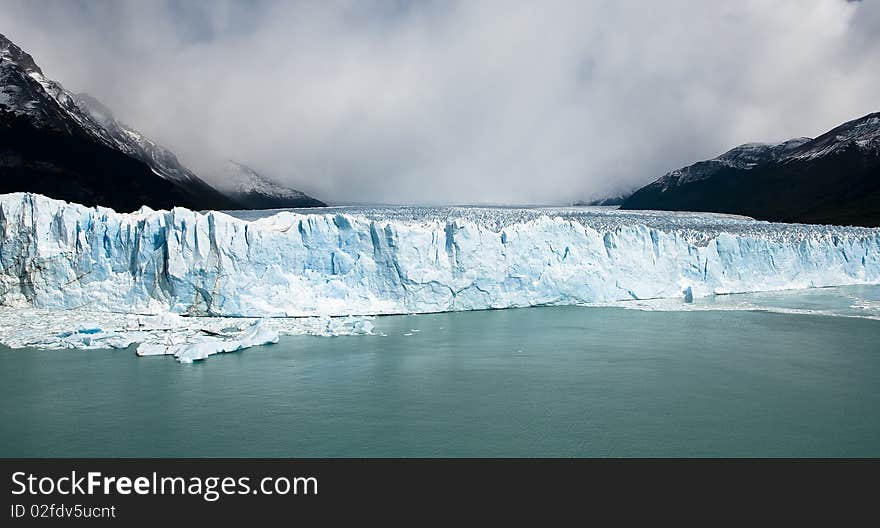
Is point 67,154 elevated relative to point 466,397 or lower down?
elevated

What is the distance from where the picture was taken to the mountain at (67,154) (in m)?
37.1

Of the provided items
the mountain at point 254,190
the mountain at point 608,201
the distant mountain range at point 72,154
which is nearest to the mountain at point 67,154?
the distant mountain range at point 72,154

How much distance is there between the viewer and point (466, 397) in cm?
704

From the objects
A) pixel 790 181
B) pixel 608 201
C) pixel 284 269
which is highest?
pixel 790 181

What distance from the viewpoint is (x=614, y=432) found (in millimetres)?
5883

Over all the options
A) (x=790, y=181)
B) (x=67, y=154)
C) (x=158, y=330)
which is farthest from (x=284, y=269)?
(x=790, y=181)

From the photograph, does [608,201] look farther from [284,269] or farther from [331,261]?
[284,269]

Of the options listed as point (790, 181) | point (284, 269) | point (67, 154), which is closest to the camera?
point (284, 269)

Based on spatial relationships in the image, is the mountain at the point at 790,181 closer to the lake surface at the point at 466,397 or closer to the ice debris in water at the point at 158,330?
the lake surface at the point at 466,397

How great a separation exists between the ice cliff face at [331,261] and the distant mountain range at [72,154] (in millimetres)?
27907

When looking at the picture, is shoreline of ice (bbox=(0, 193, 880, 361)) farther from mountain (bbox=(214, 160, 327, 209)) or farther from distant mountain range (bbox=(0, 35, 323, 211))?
mountain (bbox=(214, 160, 327, 209))

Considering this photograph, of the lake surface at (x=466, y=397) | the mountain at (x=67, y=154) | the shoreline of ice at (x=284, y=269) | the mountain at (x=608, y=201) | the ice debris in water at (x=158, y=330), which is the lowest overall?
the lake surface at (x=466, y=397)

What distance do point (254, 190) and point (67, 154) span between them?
21.1 meters
